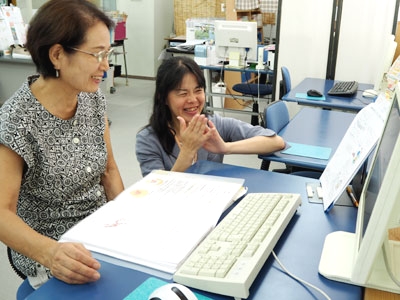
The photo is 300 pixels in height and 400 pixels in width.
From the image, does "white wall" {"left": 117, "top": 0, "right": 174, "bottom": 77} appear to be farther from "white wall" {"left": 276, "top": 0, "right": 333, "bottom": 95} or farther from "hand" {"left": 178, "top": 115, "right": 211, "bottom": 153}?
"hand" {"left": 178, "top": 115, "right": 211, "bottom": 153}

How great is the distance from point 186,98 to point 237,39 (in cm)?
272

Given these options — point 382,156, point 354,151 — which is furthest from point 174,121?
point 382,156

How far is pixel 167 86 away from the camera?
1.60 m

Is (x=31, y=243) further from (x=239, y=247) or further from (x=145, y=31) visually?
(x=145, y=31)

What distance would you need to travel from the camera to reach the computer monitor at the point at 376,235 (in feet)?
2.16

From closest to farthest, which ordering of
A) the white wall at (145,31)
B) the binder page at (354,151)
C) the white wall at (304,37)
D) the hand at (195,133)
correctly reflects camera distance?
the binder page at (354,151) < the hand at (195,133) < the white wall at (304,37) < the white wall at (145,31)

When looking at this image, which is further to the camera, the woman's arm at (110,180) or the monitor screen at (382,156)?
the woman's arm at (110,180)

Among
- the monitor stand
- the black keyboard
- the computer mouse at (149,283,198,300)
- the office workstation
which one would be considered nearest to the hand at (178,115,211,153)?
the office workstation

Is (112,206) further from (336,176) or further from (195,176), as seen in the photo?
(336,176)

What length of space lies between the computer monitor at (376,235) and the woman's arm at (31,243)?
0.50m

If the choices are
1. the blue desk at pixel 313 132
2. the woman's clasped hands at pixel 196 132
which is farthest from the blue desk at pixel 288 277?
the blue desk at pixel 313 132

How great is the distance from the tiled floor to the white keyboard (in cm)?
149

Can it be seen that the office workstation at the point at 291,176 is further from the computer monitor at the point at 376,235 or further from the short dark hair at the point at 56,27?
the short dark hair at the point at 56,27

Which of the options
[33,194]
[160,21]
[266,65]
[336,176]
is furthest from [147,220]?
[160,21]
